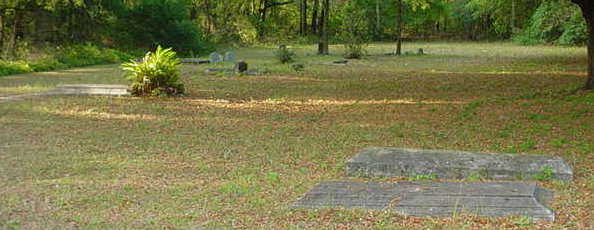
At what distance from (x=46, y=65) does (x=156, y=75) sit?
9004 millimetres

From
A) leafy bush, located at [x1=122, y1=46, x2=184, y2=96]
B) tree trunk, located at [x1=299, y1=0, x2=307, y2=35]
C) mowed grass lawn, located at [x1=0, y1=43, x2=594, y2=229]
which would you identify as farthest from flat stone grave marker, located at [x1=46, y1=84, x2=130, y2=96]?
tree trunk, located at [x1=299, y1=0, x2=307, y2=35]

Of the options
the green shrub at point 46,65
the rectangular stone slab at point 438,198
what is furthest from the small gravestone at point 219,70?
the rectangular stone slab at point 438,198

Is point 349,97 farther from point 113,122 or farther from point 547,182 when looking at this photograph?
point 547,182

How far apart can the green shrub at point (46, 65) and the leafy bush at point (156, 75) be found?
8.01m

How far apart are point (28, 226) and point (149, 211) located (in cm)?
95

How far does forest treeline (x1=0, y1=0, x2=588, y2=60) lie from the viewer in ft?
85.1

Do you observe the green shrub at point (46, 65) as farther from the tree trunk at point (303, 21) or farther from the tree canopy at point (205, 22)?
the tree trunk at point (303, 21)

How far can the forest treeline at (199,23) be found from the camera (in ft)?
85.1

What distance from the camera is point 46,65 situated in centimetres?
2158

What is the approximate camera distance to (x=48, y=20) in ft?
A: 91.0

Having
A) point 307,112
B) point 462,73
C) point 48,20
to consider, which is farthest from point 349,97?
point 48,20

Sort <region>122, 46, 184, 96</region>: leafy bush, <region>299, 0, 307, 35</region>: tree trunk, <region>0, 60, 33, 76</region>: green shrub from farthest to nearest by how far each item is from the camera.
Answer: <region>299, 0, 307, 35</region>: tree trunk < <region>0, 60, 33, 76</region>: green shrub < <region>122, 46, 184, 96</region>: leafy bush

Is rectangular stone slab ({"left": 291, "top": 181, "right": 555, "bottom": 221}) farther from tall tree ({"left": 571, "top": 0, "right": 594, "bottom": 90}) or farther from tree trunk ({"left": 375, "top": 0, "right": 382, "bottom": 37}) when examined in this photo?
tree trunk ({"left": 375, "top": 0, "right": 382, "bottom": 37})

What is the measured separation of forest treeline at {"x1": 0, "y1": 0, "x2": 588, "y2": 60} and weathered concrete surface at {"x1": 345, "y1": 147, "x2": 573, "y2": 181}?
16954mm
